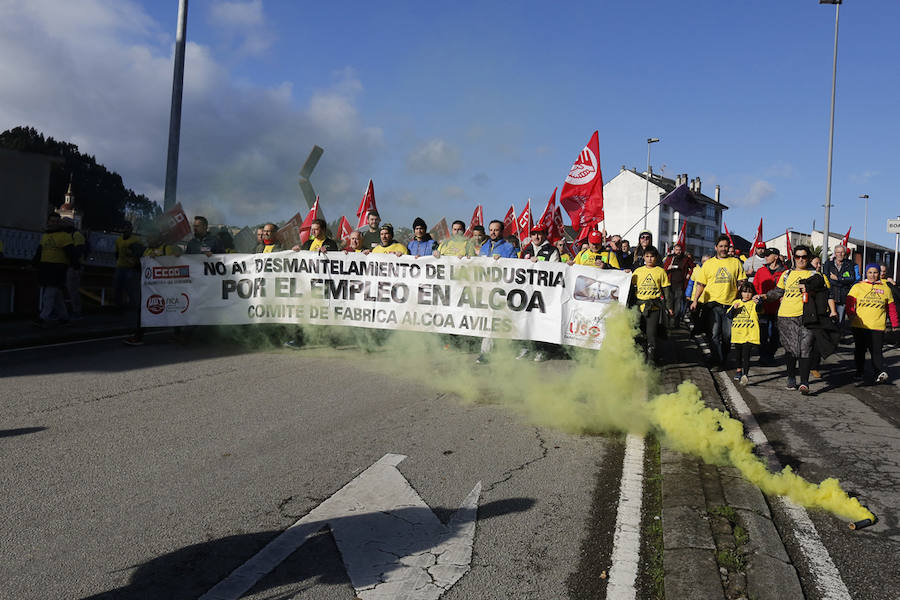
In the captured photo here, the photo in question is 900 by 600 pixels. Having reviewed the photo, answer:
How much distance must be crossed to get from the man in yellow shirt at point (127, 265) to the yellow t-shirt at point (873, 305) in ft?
36.8

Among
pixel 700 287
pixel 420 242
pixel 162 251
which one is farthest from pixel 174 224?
pixel 700 287

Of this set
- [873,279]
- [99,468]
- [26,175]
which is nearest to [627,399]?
[99,468]

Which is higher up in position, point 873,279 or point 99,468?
point 873,279

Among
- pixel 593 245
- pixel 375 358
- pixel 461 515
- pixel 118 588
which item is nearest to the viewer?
pixel 118 588

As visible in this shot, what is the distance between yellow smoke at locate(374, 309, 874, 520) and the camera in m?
4.36

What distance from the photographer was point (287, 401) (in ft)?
21.3

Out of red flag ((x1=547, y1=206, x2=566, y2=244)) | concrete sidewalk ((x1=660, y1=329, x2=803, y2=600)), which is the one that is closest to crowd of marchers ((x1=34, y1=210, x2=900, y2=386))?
red flag ((x1=547, y1=206, x2=566, y2=244))

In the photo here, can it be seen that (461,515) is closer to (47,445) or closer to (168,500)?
(168,500)

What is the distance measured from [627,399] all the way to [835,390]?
394 centimetres

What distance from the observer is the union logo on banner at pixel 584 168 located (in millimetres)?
12445

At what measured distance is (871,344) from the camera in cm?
916

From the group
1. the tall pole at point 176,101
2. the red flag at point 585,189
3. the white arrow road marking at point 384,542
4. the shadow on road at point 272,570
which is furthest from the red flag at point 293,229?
the shadow on road at point 272,570

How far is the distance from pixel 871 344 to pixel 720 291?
2.04 metres

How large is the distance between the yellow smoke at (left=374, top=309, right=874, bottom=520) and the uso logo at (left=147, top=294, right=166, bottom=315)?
12.8 feet
